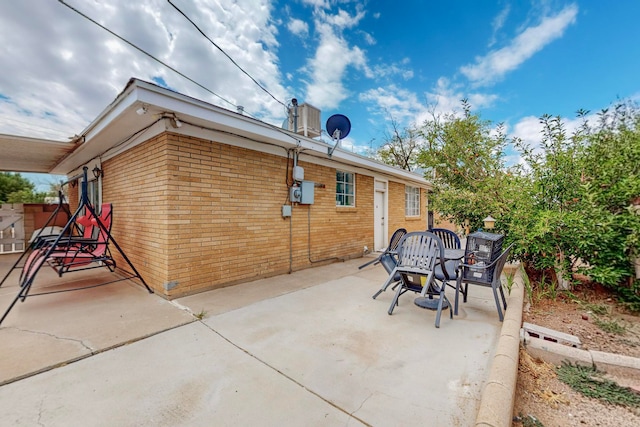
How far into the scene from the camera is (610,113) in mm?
4297

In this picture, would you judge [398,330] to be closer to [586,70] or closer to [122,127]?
[122,127]

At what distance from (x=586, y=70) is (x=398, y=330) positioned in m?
9.66

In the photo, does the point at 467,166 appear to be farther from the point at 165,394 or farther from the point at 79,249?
the point at 79,249

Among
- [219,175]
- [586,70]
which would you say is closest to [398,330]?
[219,175]

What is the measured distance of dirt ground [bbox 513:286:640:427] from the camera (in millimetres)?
1836

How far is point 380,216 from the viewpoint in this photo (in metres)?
9.20

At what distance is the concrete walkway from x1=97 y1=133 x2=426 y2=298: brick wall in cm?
63

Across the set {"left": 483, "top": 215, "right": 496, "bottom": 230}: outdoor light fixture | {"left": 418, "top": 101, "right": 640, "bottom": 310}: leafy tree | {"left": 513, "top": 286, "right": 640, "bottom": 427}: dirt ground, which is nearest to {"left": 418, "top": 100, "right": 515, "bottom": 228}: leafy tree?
{"left": 418, "top": 101, "right": 640, "bottom": 310}: leafy tree

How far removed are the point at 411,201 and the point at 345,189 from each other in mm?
4857

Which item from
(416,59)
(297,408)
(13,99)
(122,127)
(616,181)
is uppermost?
(416,59)

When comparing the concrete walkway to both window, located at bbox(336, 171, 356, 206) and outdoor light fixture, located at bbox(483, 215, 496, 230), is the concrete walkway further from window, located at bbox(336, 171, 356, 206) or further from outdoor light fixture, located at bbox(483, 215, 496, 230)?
window, located at bbox(336, 171, 356, 206)

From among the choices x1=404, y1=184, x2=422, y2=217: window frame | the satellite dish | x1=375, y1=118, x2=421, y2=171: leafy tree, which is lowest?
x1=404, y1=184, x2=422, y2=217: window frame

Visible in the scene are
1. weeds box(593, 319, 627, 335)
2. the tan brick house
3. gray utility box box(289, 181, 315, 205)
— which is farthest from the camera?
gray utility box box(289, 181, 315, 205)

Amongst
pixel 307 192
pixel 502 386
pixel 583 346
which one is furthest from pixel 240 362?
pixel 307 192
